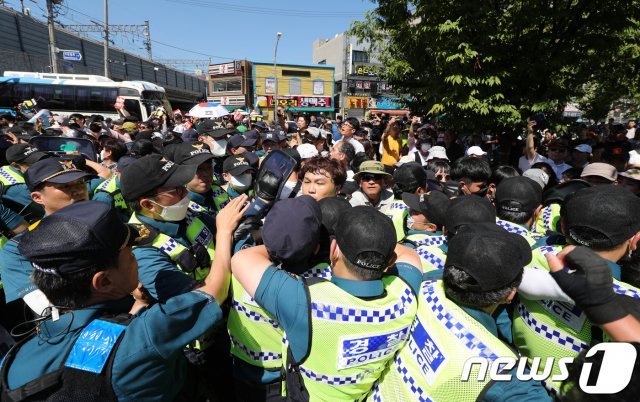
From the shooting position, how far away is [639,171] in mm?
3746

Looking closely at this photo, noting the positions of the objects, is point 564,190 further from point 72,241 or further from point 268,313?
point 72,241

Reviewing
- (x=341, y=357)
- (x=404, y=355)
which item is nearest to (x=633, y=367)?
(x=404, y=355)

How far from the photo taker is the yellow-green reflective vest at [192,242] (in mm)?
1958

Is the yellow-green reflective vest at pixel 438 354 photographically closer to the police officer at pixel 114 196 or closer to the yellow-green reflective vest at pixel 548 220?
the yellow-green reflective vest at pixel 548 220

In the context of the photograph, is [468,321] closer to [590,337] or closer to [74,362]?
[590,337]

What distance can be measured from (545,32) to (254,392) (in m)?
7.45

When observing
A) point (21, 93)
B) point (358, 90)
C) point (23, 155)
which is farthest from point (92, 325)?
point (358, 90)

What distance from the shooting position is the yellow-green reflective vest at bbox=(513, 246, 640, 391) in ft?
5.16

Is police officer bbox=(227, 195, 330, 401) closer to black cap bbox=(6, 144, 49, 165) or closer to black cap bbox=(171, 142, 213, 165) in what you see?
black cap bbox=(171, 142, 213, 165)

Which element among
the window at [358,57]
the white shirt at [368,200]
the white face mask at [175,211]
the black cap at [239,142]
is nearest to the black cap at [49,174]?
the white face mask at [175,211]

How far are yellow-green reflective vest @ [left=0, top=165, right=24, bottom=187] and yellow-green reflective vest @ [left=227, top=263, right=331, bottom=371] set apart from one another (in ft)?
11.1

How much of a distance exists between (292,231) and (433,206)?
1510mm

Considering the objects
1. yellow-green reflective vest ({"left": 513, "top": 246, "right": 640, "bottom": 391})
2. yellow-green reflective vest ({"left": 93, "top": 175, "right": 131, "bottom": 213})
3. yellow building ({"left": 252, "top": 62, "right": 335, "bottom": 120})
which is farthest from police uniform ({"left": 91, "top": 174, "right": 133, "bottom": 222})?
yellow building ({"left": 252, "top": 62, "right": 335, "bottom": 120})

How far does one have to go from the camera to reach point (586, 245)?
1.76 meters
